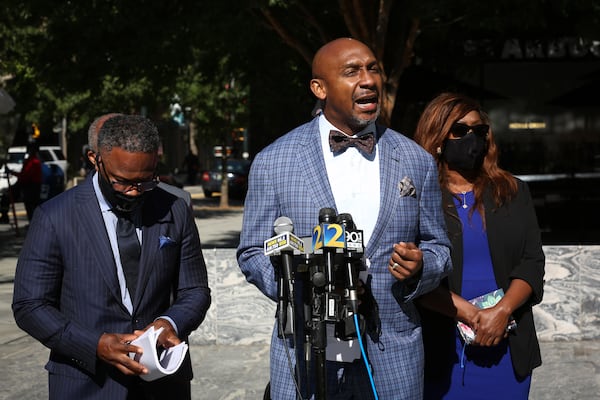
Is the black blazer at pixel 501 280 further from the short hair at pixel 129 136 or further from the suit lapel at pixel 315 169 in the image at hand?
the short hair at pixel 129 136

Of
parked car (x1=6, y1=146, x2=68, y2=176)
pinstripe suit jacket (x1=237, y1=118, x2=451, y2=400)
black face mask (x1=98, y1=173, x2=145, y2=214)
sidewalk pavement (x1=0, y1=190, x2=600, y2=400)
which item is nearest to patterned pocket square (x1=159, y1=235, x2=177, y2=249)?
black face mask (x1=98, y1=173, x2=145, y2=214)

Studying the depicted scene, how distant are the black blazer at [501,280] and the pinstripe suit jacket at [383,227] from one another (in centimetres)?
41

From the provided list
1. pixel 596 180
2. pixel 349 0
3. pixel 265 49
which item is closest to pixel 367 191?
pixel 349 0

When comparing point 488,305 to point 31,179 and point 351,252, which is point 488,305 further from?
point 31,179

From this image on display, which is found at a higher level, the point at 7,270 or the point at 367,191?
A: the point at 367,191

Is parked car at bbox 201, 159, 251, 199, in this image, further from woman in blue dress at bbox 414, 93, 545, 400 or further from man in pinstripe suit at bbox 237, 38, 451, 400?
man in pinstripe suit at bbox 237, 38, 451, 400

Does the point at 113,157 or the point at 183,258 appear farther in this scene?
the point at 183,258

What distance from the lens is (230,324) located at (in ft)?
29.8

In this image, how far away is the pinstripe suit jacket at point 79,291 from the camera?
3.42 metres

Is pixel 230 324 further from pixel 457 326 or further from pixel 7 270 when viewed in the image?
pixel 7 270

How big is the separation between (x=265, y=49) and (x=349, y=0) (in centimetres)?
400

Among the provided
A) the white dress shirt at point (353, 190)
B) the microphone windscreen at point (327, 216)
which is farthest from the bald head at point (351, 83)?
the microphone windscreen at point (327, 216)

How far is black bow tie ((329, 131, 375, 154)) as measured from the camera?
11.9 feet

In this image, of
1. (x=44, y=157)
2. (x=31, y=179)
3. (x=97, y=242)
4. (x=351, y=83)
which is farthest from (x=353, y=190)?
(x=44, y=157)
